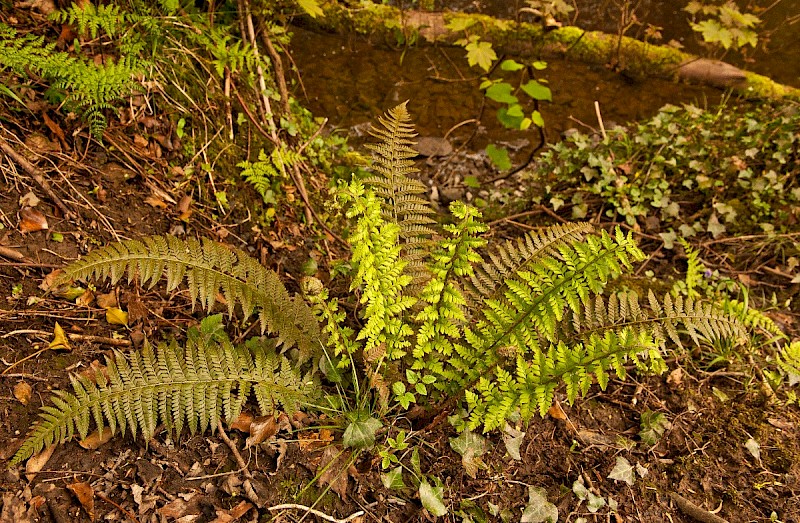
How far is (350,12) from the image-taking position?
520cm

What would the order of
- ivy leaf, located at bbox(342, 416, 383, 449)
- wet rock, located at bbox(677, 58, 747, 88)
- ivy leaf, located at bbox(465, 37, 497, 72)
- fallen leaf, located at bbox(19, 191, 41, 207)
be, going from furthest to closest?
wet rock, located at bbox(677, 58, 747, 88), ivy leaf, located at bbox(465, 37, 497, 72), fallen leaf, located at bbox(19, 191, 41, 207), ivy leaf, located at bbox(342, 416, 383, 449)

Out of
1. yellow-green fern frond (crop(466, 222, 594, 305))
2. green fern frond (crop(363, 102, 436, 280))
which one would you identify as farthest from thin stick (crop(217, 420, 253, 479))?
yellow-green fern frond (crop(466, 222, 594, 305))

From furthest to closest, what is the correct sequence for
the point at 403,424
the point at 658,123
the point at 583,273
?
the point at 658,123, the point at 403,424, the point at 583,273

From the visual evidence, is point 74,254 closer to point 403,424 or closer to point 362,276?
point 362,276

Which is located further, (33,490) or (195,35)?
(195,35)

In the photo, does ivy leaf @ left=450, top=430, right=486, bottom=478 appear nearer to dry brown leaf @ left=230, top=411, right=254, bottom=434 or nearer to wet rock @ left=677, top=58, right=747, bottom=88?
dry brown leaf @ left=230, top=411, right=254, bottom=434

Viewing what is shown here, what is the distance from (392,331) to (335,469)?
0.57 m

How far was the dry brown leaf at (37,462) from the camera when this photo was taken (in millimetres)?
1715

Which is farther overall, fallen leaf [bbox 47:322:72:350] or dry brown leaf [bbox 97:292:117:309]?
dry brown leaf [bbox 97:292:117:309]

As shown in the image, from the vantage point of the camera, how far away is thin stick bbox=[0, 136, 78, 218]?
2314mm

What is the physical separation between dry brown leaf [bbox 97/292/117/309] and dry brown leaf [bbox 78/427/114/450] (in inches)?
22.5

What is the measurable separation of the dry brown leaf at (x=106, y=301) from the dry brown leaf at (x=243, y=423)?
29.5 inches

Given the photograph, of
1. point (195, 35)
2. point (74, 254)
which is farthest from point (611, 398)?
point (195, 35)

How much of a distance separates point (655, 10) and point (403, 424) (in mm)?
6095
